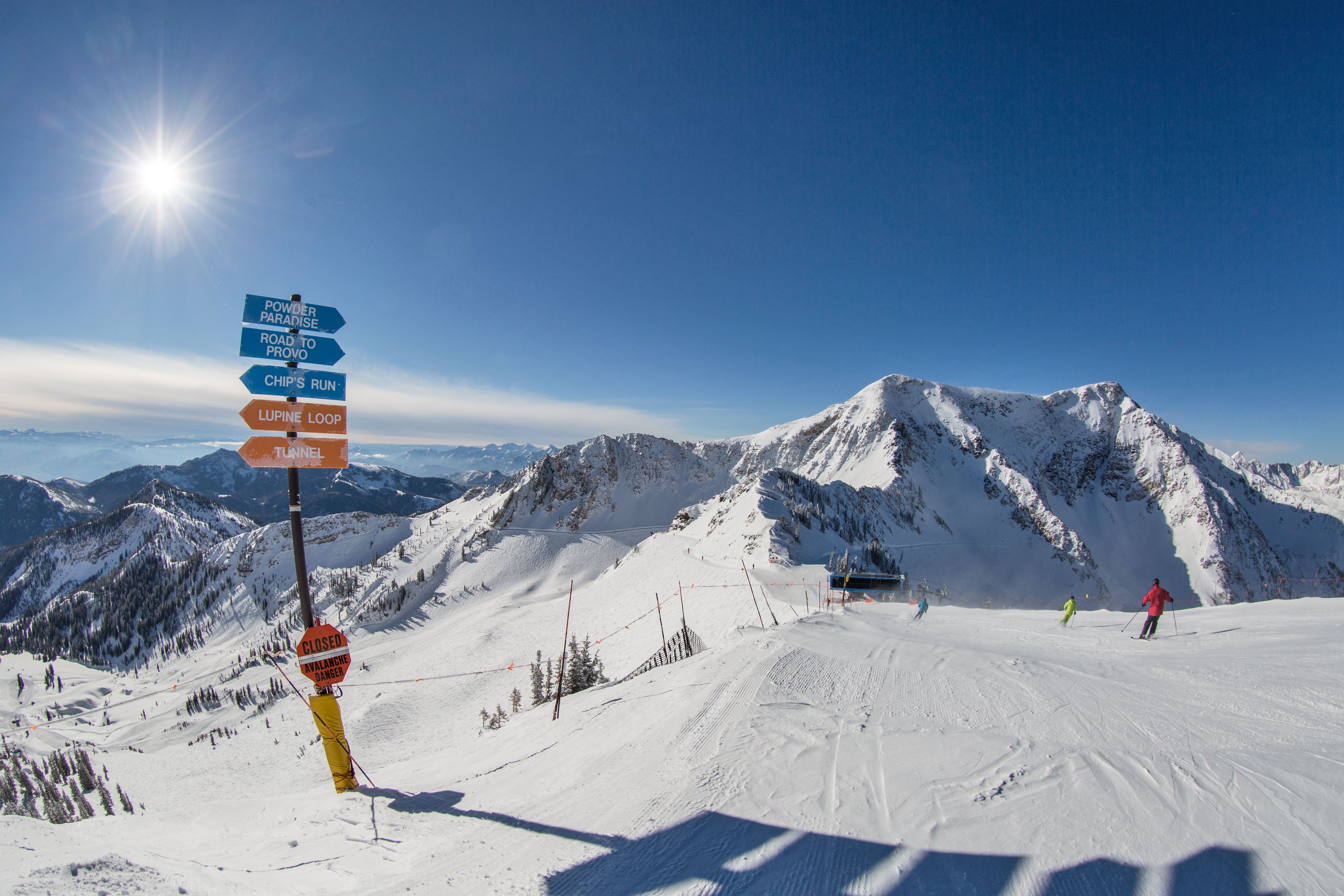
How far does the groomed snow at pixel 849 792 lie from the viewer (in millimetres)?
4070

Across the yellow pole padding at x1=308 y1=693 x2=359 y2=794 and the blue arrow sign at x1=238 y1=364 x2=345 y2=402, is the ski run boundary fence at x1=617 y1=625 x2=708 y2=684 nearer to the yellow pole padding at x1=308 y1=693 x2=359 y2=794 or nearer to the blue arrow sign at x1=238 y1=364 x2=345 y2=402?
the yellow pole padding at x1=308 y1=693 x2=359 y2=794

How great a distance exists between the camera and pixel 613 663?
73.0ft

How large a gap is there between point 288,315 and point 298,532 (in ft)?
10.0

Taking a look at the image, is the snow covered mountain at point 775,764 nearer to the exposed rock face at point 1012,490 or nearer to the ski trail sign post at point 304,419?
the ski trail sign post at point 304,419

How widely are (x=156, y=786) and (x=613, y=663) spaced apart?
30.4 meters

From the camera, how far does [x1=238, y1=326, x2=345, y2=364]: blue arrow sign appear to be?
656cm

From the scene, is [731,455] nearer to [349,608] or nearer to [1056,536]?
[1056,536]

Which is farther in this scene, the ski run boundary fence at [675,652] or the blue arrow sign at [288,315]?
the ski run boundary fence at [675,652]

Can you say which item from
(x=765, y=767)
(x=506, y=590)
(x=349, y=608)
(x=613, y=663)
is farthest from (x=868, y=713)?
(x=349, y=608)

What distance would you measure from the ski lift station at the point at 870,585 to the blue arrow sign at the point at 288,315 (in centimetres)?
1856

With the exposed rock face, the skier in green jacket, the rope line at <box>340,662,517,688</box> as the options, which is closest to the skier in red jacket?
the skier in green jacket

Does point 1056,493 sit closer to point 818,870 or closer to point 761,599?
point 761,599

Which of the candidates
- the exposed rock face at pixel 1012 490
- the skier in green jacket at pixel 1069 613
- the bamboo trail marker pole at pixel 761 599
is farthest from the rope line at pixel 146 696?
the skier in green jacket at pixel 1069 613

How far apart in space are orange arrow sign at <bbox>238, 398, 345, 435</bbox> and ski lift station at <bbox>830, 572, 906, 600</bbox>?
17927 millimetres
